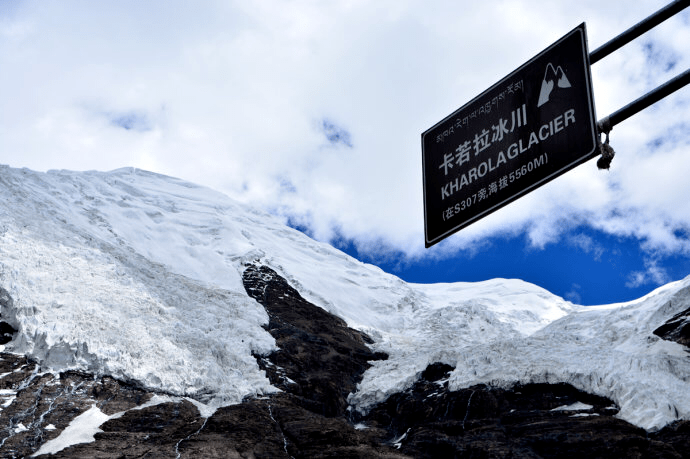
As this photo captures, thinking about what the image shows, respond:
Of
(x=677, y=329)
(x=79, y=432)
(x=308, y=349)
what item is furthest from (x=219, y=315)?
(x=677, y=329)

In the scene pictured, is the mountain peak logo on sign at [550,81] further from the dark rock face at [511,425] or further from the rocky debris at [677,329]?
the rocky debris at [677,329]

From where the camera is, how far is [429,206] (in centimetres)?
540

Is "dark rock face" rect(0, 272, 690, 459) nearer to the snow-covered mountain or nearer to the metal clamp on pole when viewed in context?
the snow-covered mountain

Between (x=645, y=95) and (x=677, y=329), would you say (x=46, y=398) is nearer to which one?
(x=677, y=329)

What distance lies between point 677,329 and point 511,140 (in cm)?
7160

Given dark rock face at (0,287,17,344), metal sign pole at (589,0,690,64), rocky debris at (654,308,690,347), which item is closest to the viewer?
metal sign pole at (589,0,690,64)

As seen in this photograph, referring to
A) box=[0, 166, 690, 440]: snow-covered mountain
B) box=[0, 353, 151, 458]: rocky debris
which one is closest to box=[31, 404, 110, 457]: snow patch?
box=[0, 353, 151, 458]: rocky debris

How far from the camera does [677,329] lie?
6856cm

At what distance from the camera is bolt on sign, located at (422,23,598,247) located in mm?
4453

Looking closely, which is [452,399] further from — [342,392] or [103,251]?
[103,251]

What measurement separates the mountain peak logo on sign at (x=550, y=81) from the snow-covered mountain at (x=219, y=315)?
56.2m

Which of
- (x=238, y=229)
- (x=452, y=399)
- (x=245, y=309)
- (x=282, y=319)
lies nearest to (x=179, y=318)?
(x=245, y=309)

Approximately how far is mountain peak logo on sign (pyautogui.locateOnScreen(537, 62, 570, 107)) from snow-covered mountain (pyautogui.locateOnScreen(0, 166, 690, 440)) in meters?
56.2

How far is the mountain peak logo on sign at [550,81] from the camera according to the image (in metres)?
4.58
